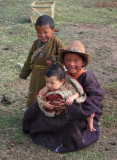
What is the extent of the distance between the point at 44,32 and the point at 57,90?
0.79 metres

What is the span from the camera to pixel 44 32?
3.29 metres

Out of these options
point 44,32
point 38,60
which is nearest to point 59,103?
point 38,60

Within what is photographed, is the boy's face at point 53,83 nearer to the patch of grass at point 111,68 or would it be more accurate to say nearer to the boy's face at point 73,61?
the boy's face at point 73,61

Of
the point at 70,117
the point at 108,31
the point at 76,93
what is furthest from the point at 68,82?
the point at 108,31

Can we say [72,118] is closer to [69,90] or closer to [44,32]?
[69,90]

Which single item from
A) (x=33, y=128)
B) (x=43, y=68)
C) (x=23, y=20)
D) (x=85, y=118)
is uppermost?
(x=43, y=68)

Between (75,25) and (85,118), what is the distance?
22.5 ft

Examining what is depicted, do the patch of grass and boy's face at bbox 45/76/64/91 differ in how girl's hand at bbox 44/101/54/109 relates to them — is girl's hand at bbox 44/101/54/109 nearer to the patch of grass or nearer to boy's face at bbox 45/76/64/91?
boy's face at bbox 45/76/64/91

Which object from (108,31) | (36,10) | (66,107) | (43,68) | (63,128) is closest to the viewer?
(66,107)

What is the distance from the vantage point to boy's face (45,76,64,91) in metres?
2.84

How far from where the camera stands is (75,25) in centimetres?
947

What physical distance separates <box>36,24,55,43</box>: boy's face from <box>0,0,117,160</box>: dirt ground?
1.31 metres

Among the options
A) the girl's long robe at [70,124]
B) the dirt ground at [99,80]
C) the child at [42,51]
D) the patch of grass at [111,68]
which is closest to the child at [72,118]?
the girl's long robe at [70,124]

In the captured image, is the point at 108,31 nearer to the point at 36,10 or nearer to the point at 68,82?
the point at 36,10
